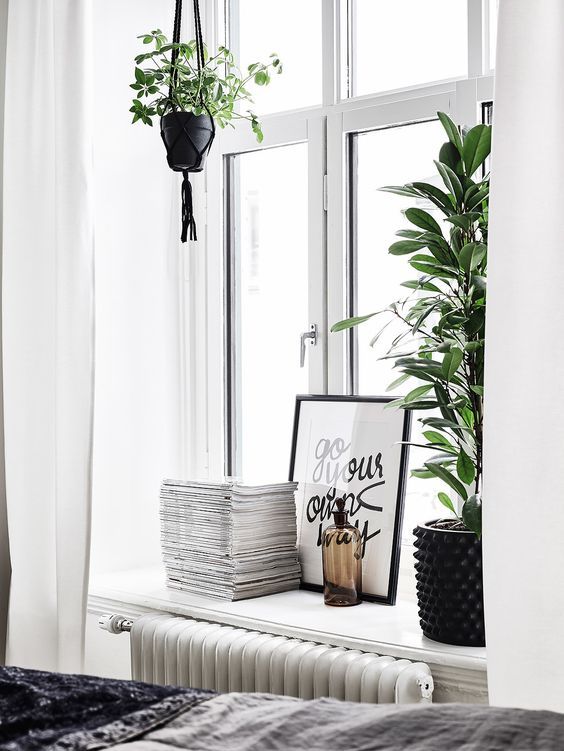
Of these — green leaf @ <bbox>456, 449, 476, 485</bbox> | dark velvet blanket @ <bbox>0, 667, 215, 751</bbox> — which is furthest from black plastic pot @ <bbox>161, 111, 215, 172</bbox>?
dark velvet blanket @ <bbox>0, 667, 215, 751</bbox>

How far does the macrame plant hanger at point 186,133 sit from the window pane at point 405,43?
427 millimetres

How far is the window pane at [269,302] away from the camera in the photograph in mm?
2479

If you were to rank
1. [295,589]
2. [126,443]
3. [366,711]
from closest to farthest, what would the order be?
1. [366,711]
2. [295,589]
3. [126,443]

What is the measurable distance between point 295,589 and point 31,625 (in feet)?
2.17

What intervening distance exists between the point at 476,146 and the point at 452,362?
1.38 feet

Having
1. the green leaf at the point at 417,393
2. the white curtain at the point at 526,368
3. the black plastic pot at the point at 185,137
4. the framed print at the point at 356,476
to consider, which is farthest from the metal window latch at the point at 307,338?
the white curtain at the point at 526,368

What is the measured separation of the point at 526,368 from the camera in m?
1.54

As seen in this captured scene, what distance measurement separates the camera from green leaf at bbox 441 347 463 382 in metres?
1.67

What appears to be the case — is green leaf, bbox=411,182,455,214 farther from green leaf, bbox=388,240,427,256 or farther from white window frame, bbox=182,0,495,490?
white window frame, bbox=182,0,495,490

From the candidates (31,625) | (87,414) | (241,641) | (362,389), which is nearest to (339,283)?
(362,389)

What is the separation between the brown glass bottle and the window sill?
1.3 inches

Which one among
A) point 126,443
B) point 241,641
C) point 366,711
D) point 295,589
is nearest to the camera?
point 366,711

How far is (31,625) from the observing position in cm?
229

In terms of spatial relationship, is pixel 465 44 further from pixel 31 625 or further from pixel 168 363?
pixel 31 625
